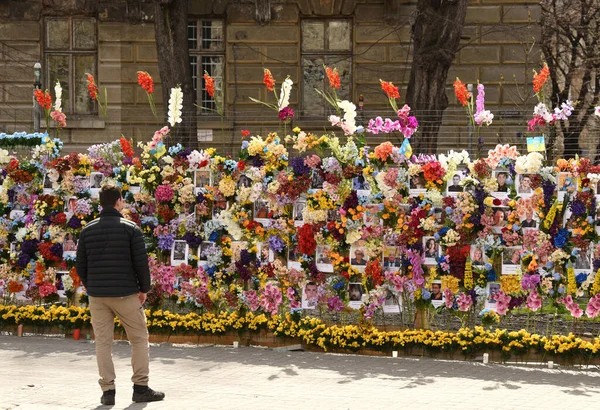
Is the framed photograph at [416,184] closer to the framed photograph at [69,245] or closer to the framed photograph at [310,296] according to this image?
the framed photograph at [310,296]

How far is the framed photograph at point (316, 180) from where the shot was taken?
12.5m

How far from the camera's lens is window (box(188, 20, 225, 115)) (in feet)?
80.6

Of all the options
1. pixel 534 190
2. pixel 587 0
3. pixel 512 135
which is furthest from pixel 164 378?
pixel 587 0

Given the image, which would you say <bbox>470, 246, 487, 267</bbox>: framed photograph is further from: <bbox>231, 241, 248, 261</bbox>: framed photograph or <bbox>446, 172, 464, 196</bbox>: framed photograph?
<bbox>231, 241, 248, 261</bbox>: framed photograph

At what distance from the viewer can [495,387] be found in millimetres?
10438

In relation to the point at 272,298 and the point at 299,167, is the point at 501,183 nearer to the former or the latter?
the point at 299,167

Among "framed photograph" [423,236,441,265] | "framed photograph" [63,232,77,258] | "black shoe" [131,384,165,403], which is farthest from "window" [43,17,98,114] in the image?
"black shoe" [131,384,165,403]

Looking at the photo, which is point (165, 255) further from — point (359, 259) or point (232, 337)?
point (359, 259)

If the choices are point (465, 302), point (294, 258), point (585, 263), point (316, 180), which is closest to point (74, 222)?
point (294, 258)

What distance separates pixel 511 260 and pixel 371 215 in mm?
1395

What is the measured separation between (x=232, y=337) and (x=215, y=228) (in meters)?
1.10

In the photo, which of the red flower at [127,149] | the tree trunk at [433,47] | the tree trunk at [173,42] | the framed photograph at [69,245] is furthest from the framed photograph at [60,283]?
the tree trunk at [433,47]

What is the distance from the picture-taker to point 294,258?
12.6 metres

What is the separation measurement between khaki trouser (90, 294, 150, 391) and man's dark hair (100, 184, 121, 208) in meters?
0.73
